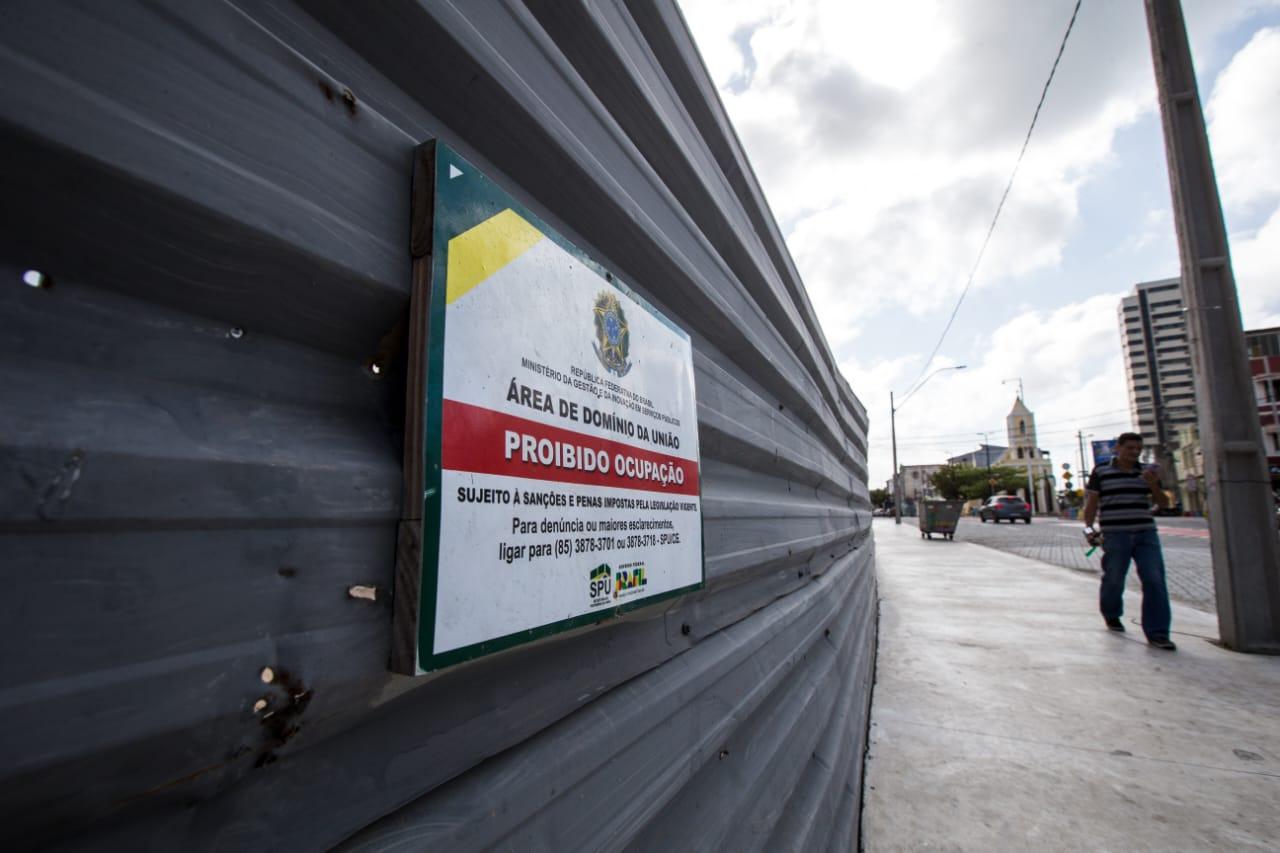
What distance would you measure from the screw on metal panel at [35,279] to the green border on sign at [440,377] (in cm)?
28

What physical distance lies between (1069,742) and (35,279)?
371 centimetres

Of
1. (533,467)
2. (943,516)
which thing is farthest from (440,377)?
(943,516)

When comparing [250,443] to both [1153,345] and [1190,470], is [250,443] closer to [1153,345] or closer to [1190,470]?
[1190,470]

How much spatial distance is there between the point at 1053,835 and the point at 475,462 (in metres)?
2.54

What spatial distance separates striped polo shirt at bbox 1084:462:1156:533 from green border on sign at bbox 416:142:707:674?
5350mm

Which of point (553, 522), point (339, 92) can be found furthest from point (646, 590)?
point (339, 92)

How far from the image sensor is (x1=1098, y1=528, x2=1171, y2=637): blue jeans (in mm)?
4199

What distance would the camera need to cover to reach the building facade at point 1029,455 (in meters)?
74.2

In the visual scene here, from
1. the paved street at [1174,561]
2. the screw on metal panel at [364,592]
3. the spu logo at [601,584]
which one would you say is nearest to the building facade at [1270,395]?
the paved street at [1174,561]

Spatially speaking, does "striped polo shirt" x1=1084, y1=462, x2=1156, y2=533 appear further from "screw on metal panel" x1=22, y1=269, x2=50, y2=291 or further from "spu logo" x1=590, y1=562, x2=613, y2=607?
"screw on metal panel" x1=22, y1=269, x2=50, y2=291

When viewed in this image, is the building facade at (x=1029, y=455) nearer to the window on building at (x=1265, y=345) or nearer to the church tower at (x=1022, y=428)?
the church tower at (x=1022, y=428)

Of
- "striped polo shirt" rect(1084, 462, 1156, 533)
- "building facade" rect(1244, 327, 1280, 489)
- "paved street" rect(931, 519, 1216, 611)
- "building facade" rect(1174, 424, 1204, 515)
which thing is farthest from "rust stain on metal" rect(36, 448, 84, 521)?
"building facade" rect(1244, 327, 1280, 489)

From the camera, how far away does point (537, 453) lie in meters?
0.75

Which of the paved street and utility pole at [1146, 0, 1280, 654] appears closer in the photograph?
utility pole at [1146, 0, 1280, 654]
